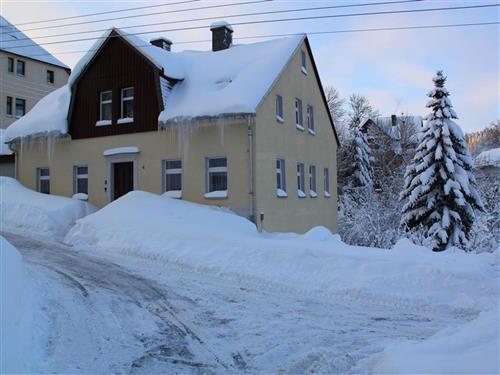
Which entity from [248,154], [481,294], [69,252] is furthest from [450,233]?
[69,252]

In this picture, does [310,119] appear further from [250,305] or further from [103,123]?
[250,305]

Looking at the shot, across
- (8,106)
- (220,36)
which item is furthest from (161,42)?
(8,106)

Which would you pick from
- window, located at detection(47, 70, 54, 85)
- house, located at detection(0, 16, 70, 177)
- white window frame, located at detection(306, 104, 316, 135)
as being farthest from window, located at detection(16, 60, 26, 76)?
white window frame, located at detection(306, 104, 316, 135)

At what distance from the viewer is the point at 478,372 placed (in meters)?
3.71

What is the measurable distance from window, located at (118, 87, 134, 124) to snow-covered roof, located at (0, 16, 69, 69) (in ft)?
90.1

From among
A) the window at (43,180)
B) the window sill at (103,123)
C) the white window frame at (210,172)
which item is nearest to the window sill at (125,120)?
the window sill at (103,123)

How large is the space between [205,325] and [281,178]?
1187 cm

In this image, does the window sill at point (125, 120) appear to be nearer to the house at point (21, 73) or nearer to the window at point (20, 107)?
the house at point (21, 73)

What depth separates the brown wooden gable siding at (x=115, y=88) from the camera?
1789cm

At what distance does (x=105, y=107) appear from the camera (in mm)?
19516

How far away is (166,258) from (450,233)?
13.3 m

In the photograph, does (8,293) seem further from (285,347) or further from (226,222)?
(226,222)

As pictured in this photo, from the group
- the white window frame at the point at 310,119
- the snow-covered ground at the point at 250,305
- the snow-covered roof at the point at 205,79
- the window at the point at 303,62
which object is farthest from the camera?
the white window frame at the point at 310,119

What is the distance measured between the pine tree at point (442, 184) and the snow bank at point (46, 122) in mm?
15286
